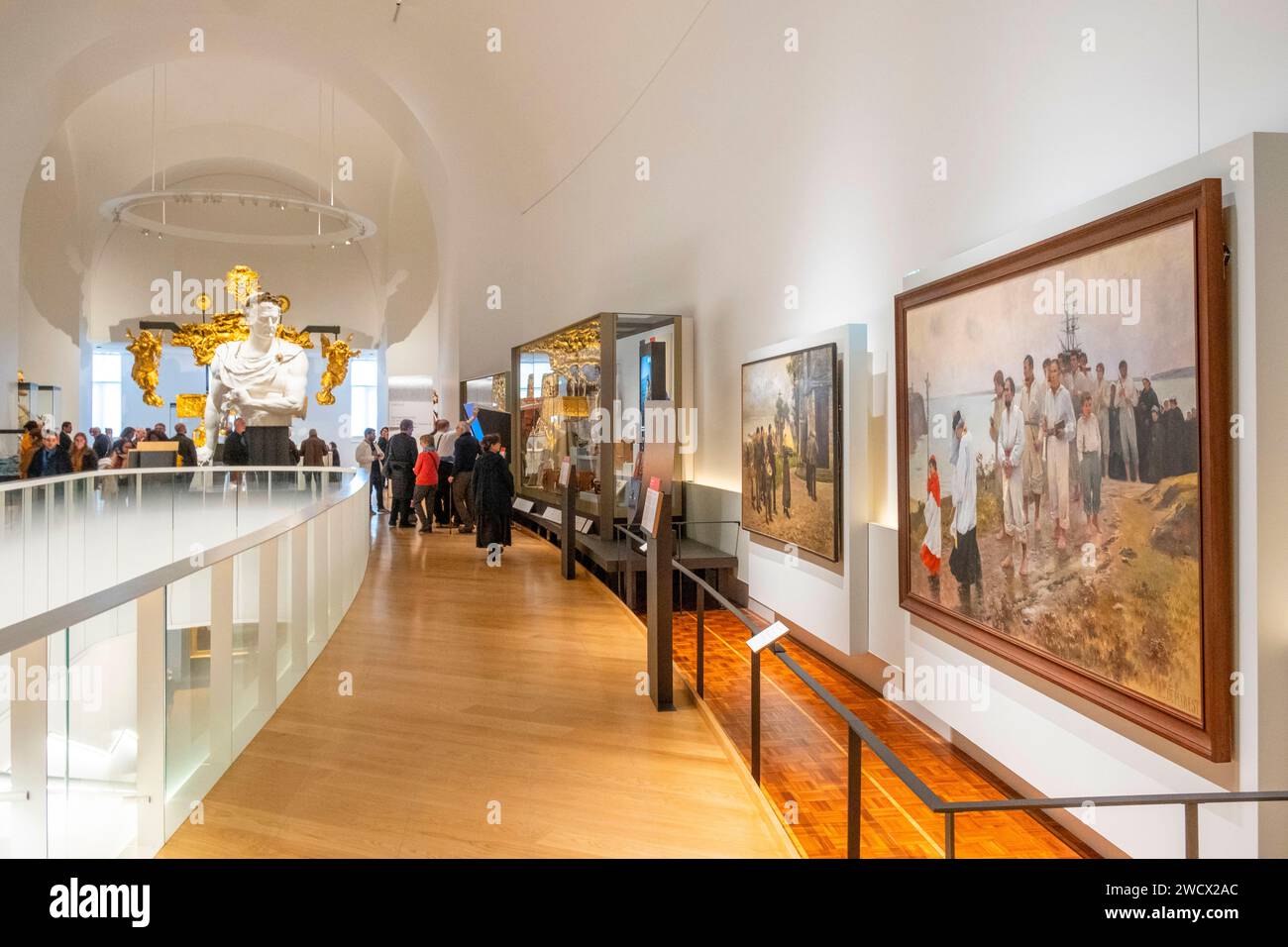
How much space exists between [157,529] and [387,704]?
716 centimetres

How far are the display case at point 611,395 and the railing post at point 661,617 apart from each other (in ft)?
15.2

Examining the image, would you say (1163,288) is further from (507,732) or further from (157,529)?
(157,529)

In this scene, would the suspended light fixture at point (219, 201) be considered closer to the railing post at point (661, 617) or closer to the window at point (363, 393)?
the window at point (363, 393)

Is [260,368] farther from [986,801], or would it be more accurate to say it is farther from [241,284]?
[986,801]

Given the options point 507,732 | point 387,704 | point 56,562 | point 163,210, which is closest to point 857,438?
point 507,732

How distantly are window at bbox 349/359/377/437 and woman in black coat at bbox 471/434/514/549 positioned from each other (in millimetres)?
23720

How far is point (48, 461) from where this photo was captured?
47.9ft

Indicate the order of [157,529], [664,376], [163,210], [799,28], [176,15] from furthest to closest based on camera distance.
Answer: [163,210], [176,15], [664,376], [157,529], [799,28]

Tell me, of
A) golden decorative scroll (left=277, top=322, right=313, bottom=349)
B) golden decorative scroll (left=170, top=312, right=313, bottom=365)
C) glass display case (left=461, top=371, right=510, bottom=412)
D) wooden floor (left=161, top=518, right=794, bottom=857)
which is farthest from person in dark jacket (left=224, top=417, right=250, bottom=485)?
glass display case (left=461, top=371, right=510, bottom=412)

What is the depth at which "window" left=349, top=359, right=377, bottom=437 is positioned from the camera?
35812mm

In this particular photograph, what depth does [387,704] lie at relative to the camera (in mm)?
6652

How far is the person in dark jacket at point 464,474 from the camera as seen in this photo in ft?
51.9

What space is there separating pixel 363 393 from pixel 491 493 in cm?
2472

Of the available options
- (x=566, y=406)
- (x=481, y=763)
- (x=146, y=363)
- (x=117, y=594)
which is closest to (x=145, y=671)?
(x=117, y=594)
